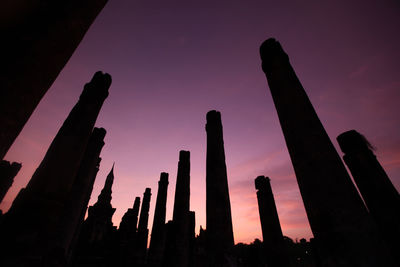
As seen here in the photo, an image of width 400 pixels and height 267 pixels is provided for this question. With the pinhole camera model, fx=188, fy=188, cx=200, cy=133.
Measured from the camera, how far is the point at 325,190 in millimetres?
3072

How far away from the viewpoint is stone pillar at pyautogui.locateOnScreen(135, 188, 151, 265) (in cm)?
1495

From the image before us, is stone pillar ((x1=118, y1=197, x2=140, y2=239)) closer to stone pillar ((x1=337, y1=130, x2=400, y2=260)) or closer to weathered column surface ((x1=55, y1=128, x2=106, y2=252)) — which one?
weathered column surface ((x1=55, y1=128, x2=106, y2=252))

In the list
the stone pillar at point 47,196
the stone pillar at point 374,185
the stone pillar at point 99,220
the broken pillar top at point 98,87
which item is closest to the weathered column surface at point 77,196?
the stone pillar at point 47,196

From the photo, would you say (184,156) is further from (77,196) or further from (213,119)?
(77,196)

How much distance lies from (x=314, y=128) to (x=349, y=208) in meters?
1.52

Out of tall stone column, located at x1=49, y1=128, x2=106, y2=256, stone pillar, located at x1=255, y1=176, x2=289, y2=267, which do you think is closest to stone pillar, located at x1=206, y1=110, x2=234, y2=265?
tall stone column, located at x1=49, y1=128, x2=106, y2=256

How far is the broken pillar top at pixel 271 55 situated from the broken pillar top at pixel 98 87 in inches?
191

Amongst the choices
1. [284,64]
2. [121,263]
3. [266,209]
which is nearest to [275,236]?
[266,209]

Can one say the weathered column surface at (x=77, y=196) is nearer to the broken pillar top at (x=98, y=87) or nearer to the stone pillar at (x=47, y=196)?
the stone pillar at (x=47, y=196)

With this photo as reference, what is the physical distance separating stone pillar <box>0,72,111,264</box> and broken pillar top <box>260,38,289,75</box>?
5083mm

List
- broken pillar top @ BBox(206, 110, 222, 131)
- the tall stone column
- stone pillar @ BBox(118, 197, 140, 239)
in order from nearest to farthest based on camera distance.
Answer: the tall stone column
broken pillar top @ BBox(206, 110, 222, 131)
stone pillar @ BBox(118, 197, 140, 239)

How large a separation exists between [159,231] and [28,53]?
13331 mm

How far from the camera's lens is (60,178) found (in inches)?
158

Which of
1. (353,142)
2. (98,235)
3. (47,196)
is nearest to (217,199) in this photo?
(47,196)
